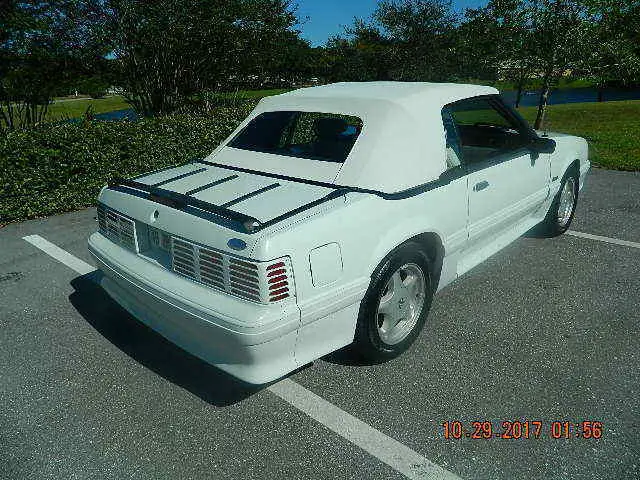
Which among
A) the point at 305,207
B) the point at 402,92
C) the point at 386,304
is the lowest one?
the point at 386,304

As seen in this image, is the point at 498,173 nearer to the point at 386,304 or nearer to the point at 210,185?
the point at 386,304

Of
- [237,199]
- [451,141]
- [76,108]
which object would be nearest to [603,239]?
[451,141]

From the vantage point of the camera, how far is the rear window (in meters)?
3.30

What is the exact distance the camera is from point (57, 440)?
2.60m

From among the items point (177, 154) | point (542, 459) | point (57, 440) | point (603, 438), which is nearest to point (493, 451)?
point (542, 459)

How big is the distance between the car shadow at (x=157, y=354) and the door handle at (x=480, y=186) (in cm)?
207

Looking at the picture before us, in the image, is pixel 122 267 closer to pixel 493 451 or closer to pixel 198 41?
pixel 493 451

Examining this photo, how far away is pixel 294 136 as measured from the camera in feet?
13.9

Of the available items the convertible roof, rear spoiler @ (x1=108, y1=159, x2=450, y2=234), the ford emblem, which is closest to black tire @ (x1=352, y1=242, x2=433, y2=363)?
rear spoiler @ (x1=108, y1=159, x2=450, y2=234)

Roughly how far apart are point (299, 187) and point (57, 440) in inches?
77.7

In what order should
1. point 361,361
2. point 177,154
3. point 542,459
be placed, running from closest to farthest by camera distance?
point 542,459
point 361,361
point 177,154

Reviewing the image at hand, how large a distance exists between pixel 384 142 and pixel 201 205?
4.08ft
